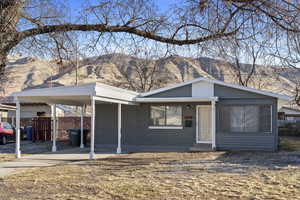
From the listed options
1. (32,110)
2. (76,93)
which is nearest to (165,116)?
(76,93)

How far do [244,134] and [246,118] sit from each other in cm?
76

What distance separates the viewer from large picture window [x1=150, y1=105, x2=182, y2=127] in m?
19.2

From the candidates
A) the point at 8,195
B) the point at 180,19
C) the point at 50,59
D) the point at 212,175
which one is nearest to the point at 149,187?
the point at 212,175

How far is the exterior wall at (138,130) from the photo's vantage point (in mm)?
19062

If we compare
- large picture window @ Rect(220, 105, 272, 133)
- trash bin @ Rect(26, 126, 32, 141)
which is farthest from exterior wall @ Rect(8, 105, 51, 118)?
large picture window @ Rect(220, 105, 272, 133)

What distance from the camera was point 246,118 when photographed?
18.2 meters

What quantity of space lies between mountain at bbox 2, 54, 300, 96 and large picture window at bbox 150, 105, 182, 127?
7.11ft

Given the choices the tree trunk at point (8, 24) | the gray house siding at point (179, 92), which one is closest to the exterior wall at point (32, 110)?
the gray house siding at point (179, 92)

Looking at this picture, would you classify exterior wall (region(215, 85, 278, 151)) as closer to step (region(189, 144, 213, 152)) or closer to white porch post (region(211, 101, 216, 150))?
white porch post (region(211, 101, 216, 150))

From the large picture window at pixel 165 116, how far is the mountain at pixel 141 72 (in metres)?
2.17

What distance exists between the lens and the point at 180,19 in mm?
7840

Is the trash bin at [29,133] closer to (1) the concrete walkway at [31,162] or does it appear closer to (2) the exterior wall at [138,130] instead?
(2) the exterior wall at [138,130]

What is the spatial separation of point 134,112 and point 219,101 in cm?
433

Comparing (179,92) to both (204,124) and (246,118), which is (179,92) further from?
(246,118)
